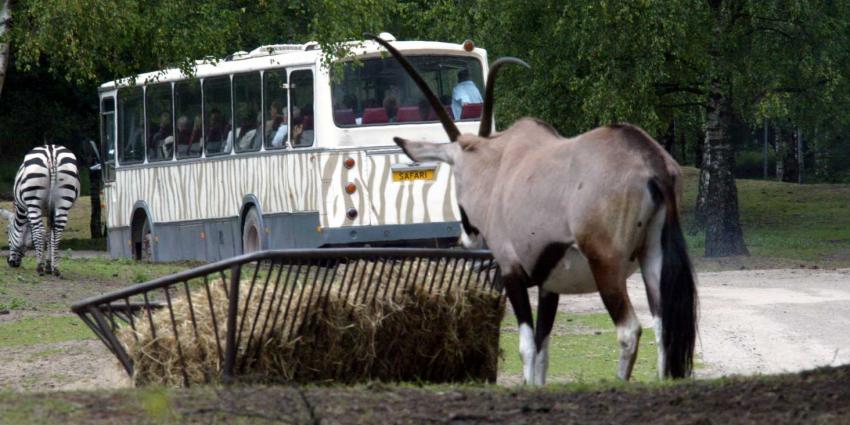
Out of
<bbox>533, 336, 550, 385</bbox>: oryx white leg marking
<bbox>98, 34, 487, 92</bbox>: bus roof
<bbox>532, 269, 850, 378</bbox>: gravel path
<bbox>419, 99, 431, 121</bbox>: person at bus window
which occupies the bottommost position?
<bbox>532, 269, 850, 378</bbox>: gravel path

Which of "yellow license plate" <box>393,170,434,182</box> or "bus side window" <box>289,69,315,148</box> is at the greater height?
"bus side window" <box>289,69,315,148</box>

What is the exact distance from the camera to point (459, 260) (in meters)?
9.81

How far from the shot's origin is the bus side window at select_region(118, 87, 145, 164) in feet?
91.8

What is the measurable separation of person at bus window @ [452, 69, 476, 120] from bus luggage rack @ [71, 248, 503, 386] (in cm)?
1306

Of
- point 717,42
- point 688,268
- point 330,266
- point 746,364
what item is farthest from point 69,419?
point 717,42

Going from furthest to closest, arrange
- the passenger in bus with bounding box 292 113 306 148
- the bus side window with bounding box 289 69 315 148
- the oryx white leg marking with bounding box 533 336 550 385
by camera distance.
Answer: the passenger in bus with bounding box 292 113 306 148 < the bus side window with bounding box 289 69 315 148 < the oryx white leg marking with bounding box 533 336 550 385

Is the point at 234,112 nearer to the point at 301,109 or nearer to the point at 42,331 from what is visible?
the point at 301,109

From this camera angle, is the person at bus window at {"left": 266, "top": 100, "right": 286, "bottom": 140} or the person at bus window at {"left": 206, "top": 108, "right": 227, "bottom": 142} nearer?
the person at bus window at {"left": 266, "top": 100, "right": 286, "bottom": 140}

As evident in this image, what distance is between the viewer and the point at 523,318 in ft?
30.6

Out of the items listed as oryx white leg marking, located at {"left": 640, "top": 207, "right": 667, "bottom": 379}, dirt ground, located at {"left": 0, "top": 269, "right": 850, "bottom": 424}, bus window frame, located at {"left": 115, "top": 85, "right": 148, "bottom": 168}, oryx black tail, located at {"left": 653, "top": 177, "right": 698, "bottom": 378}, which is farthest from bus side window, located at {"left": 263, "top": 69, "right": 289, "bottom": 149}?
oryx black tail, located at {"left": 653, "top": 177, "right": 698, "bottom": 378}

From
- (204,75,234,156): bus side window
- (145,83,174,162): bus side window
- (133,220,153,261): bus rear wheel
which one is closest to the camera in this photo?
(204,75,234,156): bus side window

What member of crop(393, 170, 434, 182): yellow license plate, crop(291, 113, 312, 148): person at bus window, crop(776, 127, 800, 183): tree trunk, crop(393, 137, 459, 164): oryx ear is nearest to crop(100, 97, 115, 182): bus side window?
crop(291, 113, 312, 148): person at bus window

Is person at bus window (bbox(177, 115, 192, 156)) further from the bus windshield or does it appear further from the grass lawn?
the grass lawn

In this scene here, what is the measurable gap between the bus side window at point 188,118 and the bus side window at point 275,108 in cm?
242
